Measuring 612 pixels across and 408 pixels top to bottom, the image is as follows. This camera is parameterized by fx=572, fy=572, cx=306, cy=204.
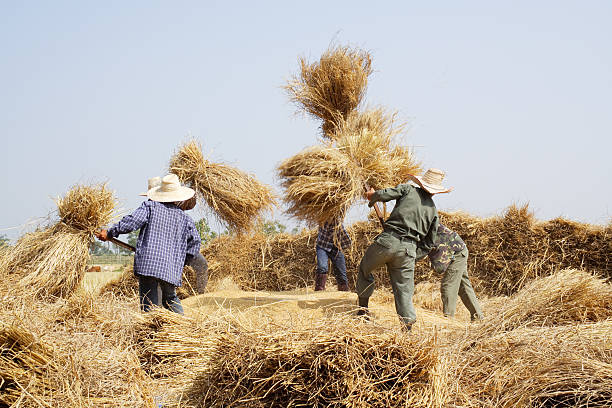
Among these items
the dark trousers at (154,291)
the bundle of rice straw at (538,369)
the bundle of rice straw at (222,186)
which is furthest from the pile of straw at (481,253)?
the bundle of rice straw at (538,369)

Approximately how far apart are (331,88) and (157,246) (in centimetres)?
267

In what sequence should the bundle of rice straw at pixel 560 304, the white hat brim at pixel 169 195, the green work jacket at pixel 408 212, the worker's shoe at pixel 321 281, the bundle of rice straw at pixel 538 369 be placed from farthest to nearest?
the worker's shoe at pixel 321 281 → the white hat brim at pixel 169 195 → the green work jacket at pixel 408 212 → the bundle of rice straw at pixel 560 304 → the bundle of rice straw at pixel 538 369

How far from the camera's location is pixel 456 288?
5.21 meters

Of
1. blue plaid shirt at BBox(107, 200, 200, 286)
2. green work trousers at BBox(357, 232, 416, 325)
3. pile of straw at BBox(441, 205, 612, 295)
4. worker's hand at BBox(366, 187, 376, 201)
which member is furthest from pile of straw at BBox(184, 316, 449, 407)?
pile of straw at BBox(441, 205, 612, 295)

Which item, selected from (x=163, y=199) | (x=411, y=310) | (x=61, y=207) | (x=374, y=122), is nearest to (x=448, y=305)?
(x=411, y=310)

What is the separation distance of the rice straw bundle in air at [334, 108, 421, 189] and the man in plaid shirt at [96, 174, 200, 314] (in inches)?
63.6

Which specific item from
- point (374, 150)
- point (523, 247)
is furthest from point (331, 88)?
point (523, 247)

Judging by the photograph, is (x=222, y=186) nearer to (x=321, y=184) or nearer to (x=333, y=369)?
(x=321, y=184)

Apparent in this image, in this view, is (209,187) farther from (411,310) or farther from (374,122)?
(411,310)

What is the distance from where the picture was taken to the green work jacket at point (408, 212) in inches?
181

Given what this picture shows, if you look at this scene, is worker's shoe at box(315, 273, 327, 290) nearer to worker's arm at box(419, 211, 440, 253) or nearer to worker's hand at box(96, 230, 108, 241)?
worker's arm at box(419, 211, 440, 253)

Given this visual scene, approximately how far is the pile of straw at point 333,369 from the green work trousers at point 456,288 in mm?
2602

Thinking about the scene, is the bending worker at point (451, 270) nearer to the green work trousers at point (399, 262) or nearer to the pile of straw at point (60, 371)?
the green work trousers at point (399, 262)

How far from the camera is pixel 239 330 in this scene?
2.79 m
